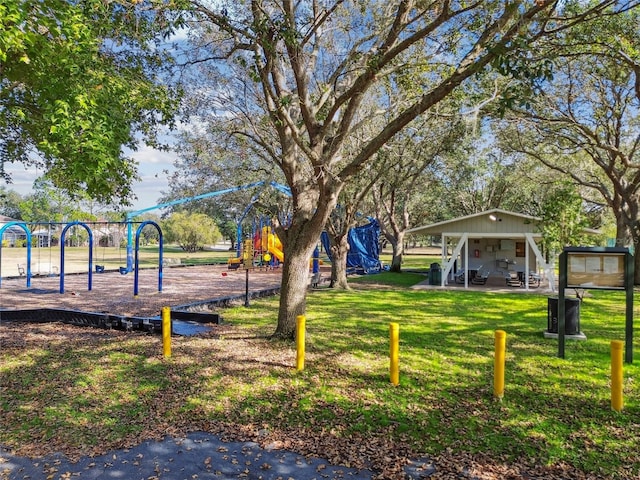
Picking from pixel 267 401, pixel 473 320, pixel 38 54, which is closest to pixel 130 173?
pixel 38 54

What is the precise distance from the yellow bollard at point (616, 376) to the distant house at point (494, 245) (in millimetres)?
10881

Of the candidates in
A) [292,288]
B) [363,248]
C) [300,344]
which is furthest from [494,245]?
[300,344]

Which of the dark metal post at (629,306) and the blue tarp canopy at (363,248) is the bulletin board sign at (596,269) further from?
the blue tarp canopy at (363,248)

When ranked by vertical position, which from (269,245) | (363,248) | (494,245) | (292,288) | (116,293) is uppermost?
(494,245)

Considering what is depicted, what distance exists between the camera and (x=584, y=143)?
669 inches

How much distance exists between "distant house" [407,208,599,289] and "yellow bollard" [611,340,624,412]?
10.9 meters

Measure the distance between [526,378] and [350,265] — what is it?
74.0ft

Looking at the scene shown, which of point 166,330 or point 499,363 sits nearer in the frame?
point 499,363

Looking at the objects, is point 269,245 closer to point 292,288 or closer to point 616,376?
point 292,288

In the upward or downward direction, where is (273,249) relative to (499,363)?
upward

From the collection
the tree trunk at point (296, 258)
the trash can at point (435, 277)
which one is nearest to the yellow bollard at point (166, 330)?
the tree trunk at point (296, 258)

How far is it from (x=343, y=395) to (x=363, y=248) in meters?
23.5

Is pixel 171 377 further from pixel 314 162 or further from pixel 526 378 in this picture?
pixel 526 378

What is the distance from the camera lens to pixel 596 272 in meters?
7.68
